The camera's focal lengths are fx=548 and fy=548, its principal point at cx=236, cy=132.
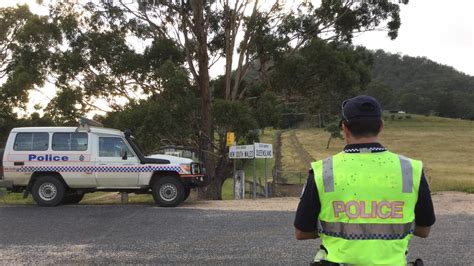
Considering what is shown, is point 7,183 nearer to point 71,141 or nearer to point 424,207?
point 71,141

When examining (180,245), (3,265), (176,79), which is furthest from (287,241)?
(176,79)

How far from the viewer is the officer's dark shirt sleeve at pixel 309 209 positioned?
9.02 feet

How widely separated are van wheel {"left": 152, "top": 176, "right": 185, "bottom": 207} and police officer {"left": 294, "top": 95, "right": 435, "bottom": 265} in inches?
469

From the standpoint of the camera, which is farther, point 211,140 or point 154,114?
point 211,140

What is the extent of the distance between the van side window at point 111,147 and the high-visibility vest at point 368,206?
12.3 meters

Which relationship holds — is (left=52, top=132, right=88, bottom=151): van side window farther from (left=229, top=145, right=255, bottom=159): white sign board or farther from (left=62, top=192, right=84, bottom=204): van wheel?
(left=229, top=145, right=255, bottom=159): white sign board

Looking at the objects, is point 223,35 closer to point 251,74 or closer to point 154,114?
point 251,74

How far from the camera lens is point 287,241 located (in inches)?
348

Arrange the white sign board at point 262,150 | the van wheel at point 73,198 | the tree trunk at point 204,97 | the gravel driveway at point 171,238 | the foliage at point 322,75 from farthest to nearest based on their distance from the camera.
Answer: the tree trunk at point 204,97 < the foliage at point 322,75 < the white sign board at point 262,150 < the van wheel at point 73,198 < the gravel driveway at point 171,238

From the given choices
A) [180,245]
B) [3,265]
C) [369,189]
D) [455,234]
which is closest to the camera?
[369,189]

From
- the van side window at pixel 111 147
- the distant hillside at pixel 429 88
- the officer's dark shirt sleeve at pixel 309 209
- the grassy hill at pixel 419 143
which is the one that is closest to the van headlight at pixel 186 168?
the van side window at pixel 111 147

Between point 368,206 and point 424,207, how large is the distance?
0.36 meters

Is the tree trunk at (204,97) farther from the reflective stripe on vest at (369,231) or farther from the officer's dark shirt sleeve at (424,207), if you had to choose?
the reflective stripe on vest at (369,231)

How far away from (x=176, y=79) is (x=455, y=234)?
14057 millimetres
